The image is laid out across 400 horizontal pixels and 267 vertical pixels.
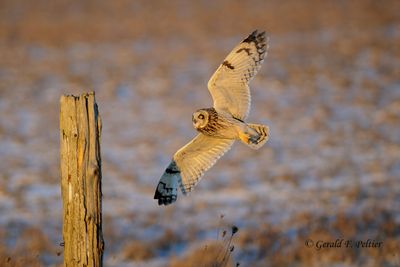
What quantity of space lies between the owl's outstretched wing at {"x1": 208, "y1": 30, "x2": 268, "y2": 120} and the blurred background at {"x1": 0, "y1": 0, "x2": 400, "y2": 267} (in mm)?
1928

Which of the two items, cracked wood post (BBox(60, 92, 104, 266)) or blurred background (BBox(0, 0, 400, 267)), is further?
blurred background (BBox(0, 0, 400, 267))

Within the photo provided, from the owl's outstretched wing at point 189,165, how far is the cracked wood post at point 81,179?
1.30m

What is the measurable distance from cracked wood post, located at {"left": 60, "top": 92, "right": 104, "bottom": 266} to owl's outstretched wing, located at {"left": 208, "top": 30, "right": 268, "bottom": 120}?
1.81m

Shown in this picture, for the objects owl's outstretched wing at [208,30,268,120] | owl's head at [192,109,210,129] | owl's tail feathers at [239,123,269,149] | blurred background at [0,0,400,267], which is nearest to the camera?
owl's tail feathers at [239,123,269,149]

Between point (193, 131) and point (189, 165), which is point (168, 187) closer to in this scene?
point (189, 165)

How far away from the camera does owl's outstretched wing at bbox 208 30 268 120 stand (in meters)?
6.71

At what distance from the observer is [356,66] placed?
20.4 m

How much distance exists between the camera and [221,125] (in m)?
6.48

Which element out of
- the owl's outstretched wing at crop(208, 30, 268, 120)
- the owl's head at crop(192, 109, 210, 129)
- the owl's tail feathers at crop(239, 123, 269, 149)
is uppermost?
the owl's outstretched wing at crop(208, 30, 268, 120)

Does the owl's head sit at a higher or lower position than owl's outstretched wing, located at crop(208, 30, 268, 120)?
lower

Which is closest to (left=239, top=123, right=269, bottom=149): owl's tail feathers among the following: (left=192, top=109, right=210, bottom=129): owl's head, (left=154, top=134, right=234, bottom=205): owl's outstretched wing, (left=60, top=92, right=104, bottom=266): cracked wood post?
(left=192, top=109, right=210, bottom=129): owl's head

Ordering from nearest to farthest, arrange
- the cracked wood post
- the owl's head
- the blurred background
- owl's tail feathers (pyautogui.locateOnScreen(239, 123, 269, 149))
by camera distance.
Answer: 1. the cracked wood post
2. owl's tail feathers (pyautogui.locateOnScreen(239, 123, 269, 149))
3. the owl's head
4. the blurred background

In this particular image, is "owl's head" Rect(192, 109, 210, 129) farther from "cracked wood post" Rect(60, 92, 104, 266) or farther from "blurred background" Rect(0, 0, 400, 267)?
"blurred background" Rect(0, 0, 400, 267)

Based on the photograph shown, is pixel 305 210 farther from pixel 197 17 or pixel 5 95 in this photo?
pixel 197 17
